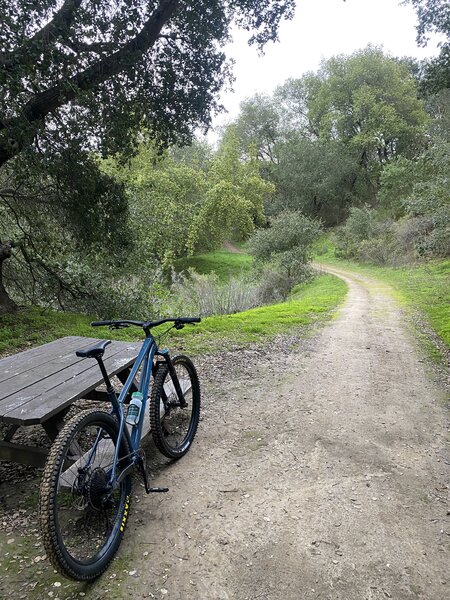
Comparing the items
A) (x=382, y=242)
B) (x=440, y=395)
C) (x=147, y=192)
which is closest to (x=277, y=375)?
(x=440, y=395)

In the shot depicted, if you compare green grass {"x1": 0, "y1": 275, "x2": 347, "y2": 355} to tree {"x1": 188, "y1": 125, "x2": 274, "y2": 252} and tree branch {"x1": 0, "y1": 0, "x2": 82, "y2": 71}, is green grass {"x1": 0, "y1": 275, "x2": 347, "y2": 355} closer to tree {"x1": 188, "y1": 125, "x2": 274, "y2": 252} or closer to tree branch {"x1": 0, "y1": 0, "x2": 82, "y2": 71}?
tree branch {"x1": 0, "y1": 0, "x2": 82, "y2": 71}

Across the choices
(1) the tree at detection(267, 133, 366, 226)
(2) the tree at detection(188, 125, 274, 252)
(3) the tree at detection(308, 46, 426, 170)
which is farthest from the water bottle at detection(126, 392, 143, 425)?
(3) the tree at detection(308, 46, 426, 170)

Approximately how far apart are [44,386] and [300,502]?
1.99 m

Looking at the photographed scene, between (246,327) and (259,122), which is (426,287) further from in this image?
(259,122)

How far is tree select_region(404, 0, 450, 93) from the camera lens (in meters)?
7.39

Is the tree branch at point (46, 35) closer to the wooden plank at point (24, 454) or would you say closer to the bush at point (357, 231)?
the wooden plank at point (24, 454)

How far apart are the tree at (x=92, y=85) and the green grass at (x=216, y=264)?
19010 mm

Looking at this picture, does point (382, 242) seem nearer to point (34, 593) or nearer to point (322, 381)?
point (322, 381)

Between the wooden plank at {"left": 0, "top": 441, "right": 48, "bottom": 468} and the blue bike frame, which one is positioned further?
the wooden plank at {"left": 0, "top": 441, "right": 48, "bottom": 468}

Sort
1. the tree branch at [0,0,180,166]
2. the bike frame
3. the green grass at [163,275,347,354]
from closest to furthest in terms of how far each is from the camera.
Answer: the bike frame, the tree branch at [0,0,180,166], the green grass at [163,275,347,354]

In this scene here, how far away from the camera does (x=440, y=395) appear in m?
4.66

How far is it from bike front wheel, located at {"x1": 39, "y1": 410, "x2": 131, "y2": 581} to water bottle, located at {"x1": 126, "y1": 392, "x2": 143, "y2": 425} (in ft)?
0.43

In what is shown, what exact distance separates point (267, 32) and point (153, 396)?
788cm

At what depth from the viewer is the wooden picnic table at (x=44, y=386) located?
8.04ft
